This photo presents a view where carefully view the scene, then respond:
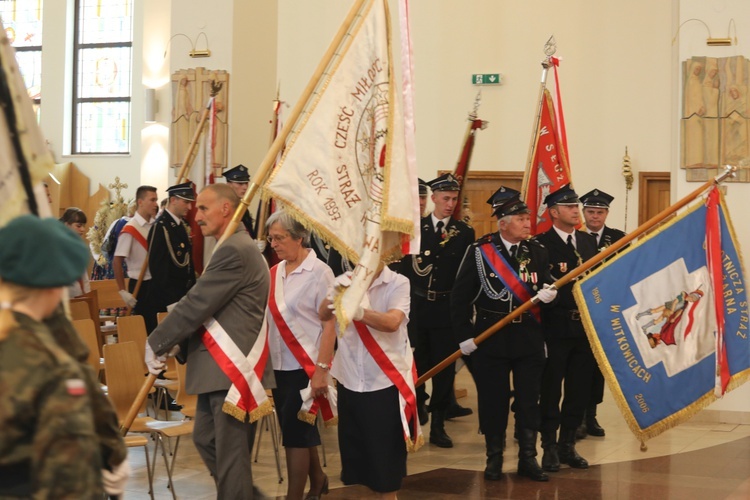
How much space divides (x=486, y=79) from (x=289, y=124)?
875 cm

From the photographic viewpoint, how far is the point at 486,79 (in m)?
12.7

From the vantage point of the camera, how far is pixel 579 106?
12336mm

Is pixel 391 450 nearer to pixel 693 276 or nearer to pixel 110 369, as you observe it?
pixel 110 369

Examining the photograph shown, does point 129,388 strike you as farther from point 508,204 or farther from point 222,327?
point 508,204

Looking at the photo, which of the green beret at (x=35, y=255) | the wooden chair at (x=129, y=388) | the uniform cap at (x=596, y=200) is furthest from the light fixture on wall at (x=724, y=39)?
the green beret at (x=35, y=255)

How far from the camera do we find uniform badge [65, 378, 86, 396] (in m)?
2.22

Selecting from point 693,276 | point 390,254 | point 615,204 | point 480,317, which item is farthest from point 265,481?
point 615,204

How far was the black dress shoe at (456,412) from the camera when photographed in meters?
8.72

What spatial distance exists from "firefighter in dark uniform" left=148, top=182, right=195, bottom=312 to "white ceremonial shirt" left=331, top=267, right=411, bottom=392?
12.6ft

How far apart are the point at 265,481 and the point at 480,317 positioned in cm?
174

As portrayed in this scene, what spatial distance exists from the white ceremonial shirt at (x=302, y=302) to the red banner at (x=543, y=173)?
12.9 ft

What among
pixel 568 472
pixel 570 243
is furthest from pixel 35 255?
pixel 570 243

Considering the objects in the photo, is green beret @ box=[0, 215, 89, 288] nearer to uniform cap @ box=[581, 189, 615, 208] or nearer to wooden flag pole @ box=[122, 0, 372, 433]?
wooden flag pole @ box=[122, 0, 372, 433]

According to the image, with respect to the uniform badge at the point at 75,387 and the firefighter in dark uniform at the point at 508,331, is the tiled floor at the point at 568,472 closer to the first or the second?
the firefighter in dark uniform at the point at 508,331
